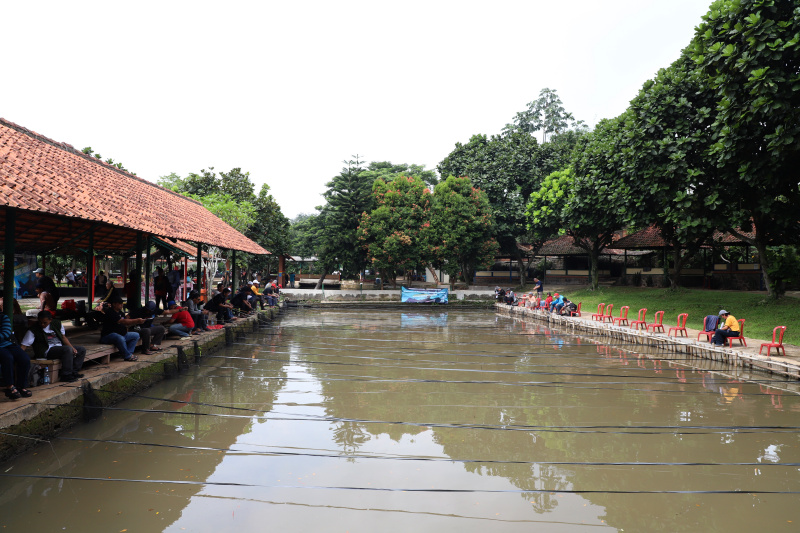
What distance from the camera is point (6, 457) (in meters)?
5.50

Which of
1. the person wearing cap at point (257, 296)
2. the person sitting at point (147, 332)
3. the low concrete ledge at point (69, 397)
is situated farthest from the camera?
the person wearing cap at point (257, 296)

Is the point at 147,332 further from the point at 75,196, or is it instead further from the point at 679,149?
the point at 679,149

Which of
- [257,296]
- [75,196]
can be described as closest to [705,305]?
[257,296]

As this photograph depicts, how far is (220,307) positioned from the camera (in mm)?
15000

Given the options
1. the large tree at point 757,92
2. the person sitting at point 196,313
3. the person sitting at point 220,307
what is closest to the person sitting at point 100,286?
the person sitting at point 220,307

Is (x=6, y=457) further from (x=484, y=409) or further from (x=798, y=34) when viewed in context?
(x=798, y=34)

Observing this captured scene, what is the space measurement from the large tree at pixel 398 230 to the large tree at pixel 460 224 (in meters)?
0.67

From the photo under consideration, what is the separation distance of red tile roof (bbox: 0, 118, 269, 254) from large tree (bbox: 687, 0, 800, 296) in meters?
13.6

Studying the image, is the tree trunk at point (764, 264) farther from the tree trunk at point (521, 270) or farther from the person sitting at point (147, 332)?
the person sitting at point (147, 332)

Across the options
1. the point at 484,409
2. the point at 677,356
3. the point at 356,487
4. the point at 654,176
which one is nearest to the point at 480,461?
the point at 356,487

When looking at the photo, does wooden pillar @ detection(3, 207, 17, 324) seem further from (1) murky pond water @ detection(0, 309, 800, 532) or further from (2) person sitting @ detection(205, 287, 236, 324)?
(2) person sitting @ detection(205, 287, 236, 324)

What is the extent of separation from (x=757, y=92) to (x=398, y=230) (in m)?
20.3

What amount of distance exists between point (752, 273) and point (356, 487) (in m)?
30.6

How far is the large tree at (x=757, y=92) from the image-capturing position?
11.8 m
